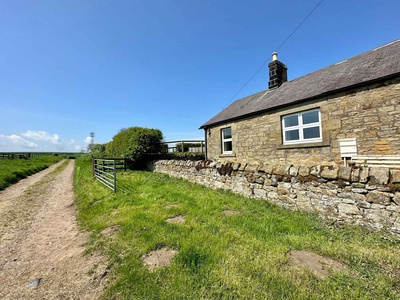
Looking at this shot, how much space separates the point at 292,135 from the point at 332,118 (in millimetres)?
1753

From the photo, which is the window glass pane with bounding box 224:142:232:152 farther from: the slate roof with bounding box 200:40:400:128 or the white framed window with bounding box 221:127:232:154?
the slate roof with bounding box 200:40:400:128

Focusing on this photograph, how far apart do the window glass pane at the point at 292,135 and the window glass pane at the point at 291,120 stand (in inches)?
13.7

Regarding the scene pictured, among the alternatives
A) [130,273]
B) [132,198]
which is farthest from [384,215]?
[132,198]

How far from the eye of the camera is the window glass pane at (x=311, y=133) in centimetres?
785

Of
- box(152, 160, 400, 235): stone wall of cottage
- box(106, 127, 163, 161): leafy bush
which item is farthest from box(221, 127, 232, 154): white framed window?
box(152, 160, 400, 235): stone wall of cottage

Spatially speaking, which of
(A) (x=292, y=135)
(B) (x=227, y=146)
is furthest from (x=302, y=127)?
(B) (x=227, y=146)

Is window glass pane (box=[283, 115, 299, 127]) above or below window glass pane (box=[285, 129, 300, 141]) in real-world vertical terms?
above

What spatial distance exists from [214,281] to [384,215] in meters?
3.47

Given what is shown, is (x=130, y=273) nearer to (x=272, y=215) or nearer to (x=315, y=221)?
(x=272, y=215)

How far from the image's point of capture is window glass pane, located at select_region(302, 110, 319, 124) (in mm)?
7907

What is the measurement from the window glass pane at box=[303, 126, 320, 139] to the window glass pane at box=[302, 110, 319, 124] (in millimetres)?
333

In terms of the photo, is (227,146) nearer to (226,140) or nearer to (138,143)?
(226,140)

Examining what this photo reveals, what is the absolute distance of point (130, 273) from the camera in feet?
8.36

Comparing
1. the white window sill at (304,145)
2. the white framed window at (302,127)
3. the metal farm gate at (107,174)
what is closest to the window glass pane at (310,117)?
the white framed window at (302,127)
